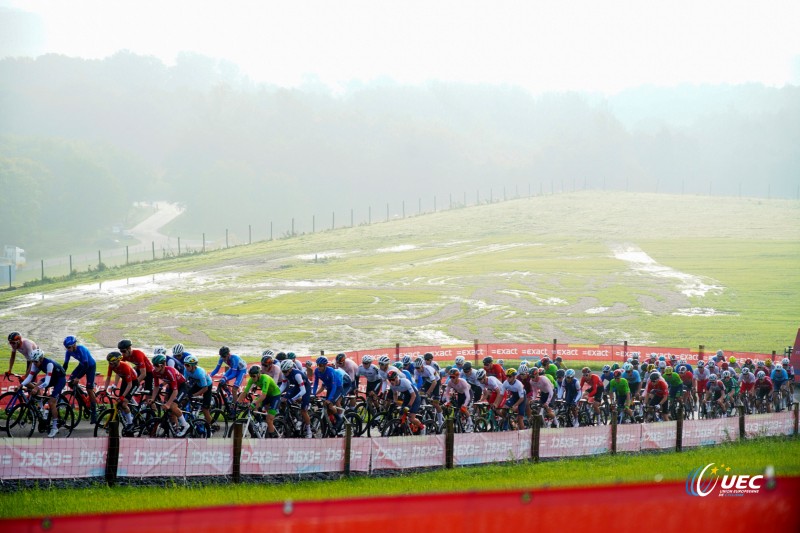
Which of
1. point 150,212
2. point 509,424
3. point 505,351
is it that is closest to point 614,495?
point 509,424

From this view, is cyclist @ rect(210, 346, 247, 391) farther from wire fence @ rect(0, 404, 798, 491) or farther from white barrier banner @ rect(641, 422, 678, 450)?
white barrier banner @ rect(641, 422, 678, 450)

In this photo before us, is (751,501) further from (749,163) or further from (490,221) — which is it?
(749,163)

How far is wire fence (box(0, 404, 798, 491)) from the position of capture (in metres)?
11.2

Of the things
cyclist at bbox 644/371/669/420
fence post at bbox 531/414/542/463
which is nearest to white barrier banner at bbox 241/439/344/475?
fence post at bbox 531/414/542/463

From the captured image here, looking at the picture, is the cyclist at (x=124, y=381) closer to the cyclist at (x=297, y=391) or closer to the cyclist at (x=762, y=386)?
the cyclist at (x=297, y=391)

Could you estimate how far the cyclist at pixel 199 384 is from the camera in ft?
46.4

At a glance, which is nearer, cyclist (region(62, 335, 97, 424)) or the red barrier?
the red barrier

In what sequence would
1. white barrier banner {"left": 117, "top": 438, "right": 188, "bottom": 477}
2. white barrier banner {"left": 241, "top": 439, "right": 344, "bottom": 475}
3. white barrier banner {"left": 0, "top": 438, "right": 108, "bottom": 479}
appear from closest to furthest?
white barrier banner {"left": 0, "top": 438, "right": 108, "bottom": 479}, white barrier banner {"left": 117, "top": 438, "right": 188, "bottom": 477}, white barrier banner {"left": 241, "top": 439, "right": 344, "bottom": 475}

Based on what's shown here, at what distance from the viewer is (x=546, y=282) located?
54250mm

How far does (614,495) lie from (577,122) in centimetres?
16909

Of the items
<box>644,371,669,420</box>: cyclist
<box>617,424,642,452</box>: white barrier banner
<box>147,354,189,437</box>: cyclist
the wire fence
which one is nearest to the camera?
the wire fence

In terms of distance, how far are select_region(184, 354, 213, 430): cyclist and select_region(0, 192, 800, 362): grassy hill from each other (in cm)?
2344

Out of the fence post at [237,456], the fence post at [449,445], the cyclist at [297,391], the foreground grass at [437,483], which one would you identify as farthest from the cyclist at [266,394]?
the fence post at [449,445]

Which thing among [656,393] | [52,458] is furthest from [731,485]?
[656,393]
